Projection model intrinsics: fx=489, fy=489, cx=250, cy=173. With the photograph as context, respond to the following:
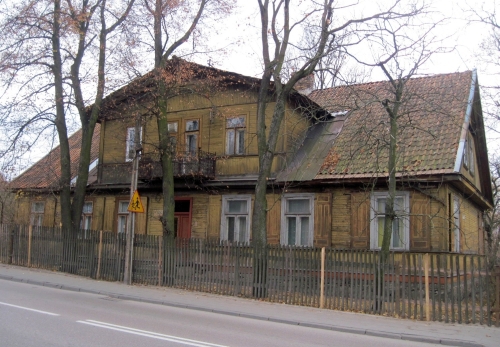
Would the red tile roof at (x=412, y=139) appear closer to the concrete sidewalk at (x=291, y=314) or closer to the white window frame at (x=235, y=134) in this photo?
the white window frame at (x=235, y=134)

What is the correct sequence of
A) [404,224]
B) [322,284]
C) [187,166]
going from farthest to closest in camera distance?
[187,166] < [404,224] < [322,284]

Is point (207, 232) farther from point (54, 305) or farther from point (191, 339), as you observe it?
point (191, 339)

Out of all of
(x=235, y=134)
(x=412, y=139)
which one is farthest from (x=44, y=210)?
(x=412, y=139)

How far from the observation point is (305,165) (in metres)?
18.0

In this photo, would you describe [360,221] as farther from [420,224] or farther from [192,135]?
[192,135]

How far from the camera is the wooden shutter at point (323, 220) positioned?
Result: 17.1 metres

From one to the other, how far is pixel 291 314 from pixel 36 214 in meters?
19.7

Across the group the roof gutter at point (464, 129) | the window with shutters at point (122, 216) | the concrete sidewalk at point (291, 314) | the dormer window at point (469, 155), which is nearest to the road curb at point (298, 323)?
the concrete sidewalk at point (291, 314)

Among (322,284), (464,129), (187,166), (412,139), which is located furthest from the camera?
(187,166)

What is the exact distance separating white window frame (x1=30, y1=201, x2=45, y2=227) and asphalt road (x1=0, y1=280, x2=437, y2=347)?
48.4 feet

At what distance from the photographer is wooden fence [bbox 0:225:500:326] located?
1102 cm

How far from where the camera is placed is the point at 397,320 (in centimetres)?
1122

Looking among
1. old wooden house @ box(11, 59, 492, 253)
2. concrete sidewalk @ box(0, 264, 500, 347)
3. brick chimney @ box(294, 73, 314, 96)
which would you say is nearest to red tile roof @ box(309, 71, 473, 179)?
old wooden house @ box(11, 59, 492, 253)

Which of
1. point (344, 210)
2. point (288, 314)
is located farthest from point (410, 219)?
point (288, 314)
